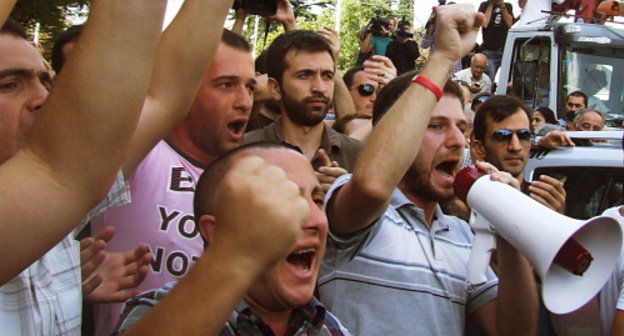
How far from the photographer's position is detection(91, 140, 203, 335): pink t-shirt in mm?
2799

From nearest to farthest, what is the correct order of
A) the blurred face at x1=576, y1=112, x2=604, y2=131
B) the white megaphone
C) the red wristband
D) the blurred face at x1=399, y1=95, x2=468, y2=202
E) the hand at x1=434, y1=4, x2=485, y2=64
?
the white megaphone
the red wristband
the hand at x1=434, y1=4, x2=485, y2=64
the blurred face at x1=399, y1=95, x2=468, y2=202
the blurred face at x1=576, y1=112, x2=604, y2=131

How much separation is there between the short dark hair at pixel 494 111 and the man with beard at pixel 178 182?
147cm

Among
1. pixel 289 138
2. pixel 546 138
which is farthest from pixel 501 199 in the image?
pixel 546 138

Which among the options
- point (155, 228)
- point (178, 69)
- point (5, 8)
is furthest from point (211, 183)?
point (5, 8)

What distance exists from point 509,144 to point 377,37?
673 cm

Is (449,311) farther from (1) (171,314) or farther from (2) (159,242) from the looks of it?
(1) (171,314)

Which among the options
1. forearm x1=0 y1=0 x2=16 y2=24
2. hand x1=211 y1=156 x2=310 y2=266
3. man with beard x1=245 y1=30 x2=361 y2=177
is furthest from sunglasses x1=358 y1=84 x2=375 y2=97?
hand x1=211 y1=156 x2=310 y2=266

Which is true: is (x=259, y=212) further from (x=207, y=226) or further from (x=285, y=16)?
(x=285, y=16)

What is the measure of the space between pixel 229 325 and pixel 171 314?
28.3 inches

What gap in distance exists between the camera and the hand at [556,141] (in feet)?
18.4

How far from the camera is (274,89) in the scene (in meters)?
4.65

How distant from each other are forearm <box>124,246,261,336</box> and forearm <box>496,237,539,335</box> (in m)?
1.56

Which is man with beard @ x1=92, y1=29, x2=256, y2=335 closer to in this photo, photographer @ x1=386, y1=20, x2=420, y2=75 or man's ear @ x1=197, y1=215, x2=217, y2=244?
man's ear @ x1=197, y1=215, x2=217, y2=244

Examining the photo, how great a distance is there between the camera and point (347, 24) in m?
35.2
